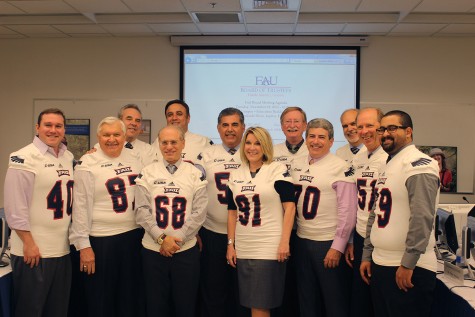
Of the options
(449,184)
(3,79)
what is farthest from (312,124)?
(3,79)

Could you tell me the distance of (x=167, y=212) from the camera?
2.74 meters

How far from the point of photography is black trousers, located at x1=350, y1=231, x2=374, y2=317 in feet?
8.80

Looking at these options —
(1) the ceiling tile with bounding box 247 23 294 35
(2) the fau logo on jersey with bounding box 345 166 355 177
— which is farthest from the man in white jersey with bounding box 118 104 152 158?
(1) the ceiling tile with bounding box 247 23 294 35

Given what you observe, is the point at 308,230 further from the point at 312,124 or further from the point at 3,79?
the point at 3,79

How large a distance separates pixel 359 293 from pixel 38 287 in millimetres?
2017

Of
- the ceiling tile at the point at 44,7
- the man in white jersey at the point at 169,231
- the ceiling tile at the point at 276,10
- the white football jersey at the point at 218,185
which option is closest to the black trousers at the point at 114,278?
the man in white jersey at the point at 169,231

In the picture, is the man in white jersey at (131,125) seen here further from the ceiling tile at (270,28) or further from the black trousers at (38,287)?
the ceiling tile at (270,28)

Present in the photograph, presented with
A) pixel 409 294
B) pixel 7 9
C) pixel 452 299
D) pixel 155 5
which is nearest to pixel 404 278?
pixel 409 294

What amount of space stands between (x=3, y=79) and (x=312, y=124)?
523 centimetres

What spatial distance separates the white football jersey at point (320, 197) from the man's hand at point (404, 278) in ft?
2.02

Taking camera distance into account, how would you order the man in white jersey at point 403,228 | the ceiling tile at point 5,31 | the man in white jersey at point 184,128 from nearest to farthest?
the man in white jersey at point 403,228 < the man in white jersey at point 184,128 < the ceiling tile at point 5,31

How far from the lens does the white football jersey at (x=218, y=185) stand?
3.04 m

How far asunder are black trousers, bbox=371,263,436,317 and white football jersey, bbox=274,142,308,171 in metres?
1.06

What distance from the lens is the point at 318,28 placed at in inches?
215
